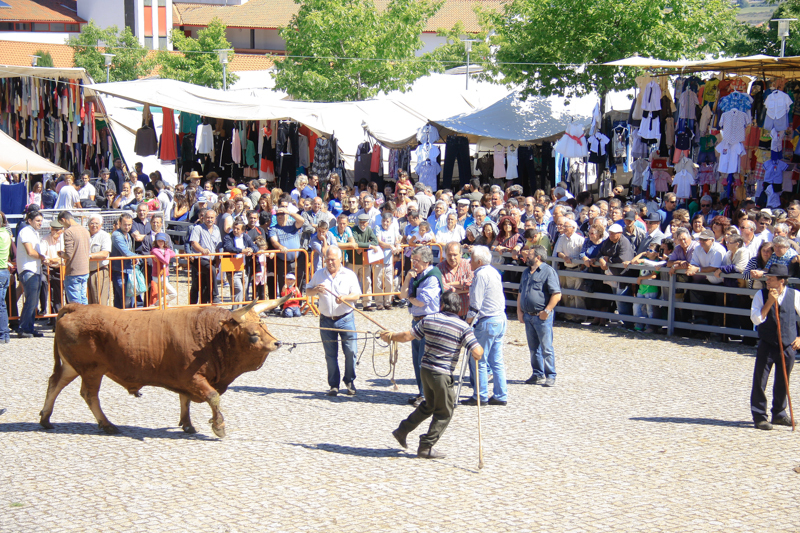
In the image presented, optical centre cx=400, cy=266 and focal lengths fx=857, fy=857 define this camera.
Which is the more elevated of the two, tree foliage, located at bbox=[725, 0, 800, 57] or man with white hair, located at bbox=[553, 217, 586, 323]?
tree foliage, located at bbox=[725, 0, 800, 57]

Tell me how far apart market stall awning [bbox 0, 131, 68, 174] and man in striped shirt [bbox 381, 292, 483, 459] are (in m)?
9.40

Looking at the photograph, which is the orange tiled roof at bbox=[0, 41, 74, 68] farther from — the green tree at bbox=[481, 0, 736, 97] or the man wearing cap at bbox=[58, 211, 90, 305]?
the man wearing cap at bbox=[58, 211, 90, 305]

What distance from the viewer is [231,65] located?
6731 centimetres

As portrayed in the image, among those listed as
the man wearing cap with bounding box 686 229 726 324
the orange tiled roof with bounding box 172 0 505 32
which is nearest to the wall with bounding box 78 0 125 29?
the orange tiled roof with bounding box 172 0 505 32

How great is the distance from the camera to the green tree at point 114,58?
2039 inches

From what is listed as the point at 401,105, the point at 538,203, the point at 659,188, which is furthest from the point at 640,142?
the point at 401,105

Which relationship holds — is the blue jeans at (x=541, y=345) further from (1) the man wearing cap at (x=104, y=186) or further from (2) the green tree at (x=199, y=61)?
(2) the green tree at (x=199, y=61)

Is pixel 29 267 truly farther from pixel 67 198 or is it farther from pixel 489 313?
pixel 67 198

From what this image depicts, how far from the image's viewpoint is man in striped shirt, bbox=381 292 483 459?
7148 millimetres

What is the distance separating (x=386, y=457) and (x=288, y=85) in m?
29.2

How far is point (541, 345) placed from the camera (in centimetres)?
994

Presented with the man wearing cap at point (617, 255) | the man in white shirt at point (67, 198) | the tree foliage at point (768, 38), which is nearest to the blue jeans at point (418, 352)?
the man wearing cap at point (617, 255)

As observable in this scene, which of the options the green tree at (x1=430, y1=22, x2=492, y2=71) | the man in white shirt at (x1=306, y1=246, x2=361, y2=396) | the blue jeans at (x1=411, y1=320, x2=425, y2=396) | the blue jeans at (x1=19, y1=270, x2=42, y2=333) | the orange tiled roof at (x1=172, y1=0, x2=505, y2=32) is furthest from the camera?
the orange tiled roof at (x1=172, y1=0, x2=505, y2=32)

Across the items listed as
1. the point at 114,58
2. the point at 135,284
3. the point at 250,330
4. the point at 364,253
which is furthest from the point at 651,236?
the point at 114,58
